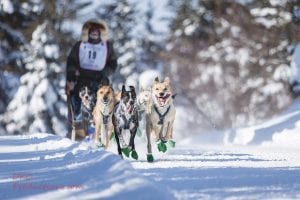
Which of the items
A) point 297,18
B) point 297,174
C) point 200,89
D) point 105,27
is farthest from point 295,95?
point 200,89

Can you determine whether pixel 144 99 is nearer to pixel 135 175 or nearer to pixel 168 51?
pixel 135 175

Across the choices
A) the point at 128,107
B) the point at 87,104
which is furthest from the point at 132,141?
the point at 87,104

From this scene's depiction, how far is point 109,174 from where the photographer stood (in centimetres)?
758

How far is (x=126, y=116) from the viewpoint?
35.0 feet

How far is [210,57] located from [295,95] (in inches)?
828

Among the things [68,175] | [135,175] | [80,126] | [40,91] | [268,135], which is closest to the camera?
[135,175]

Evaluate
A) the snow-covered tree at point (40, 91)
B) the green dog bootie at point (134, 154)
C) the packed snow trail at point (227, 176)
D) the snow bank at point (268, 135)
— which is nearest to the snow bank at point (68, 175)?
the packed snow trail at point (227, 176)

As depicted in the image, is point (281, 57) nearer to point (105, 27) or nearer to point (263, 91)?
point (263, 91)

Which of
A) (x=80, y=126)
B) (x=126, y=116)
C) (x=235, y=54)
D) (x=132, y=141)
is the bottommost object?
(x=132, y=141)

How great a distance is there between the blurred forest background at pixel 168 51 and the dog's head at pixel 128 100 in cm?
1521

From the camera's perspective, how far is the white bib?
46.5 feet

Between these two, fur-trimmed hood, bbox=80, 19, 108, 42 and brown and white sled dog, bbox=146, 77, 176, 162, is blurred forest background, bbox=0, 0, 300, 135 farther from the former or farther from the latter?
brown and white sled dog, bbox=146, 77, 176, 162

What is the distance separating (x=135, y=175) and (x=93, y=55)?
286 inches

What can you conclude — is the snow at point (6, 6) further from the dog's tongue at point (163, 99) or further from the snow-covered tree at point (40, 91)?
the dog's tongue at point (163, 99)
